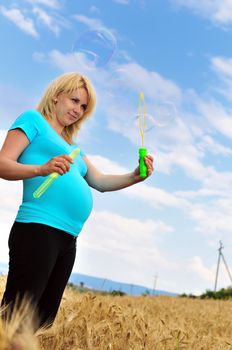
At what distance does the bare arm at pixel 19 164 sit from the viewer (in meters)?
3.06

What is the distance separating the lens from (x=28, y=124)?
3.36 metres

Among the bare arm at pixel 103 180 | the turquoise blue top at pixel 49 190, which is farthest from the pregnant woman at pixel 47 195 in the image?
the bare arm at pixel 103 180

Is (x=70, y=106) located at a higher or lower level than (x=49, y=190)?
higher

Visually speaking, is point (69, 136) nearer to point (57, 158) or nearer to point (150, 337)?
point (57, 158)

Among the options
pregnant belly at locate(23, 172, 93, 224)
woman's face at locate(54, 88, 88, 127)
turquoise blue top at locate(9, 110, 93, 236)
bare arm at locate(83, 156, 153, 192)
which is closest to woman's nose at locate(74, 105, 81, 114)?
woman's face at locate(54, 88, 88, 127)

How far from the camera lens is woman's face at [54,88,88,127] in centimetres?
355

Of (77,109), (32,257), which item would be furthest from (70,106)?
(32,257)

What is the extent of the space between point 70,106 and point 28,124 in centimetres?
32

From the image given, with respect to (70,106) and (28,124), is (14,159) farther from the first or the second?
(70,106)

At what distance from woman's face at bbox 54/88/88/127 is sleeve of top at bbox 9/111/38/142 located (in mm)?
197

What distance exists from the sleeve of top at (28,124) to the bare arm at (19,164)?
3 cm

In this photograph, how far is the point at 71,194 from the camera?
134 inches

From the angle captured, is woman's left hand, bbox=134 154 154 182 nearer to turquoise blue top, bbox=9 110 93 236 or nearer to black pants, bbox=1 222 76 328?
turquoise blue top, bbox=9 110 93 236

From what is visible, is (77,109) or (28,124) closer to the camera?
(28,124)
